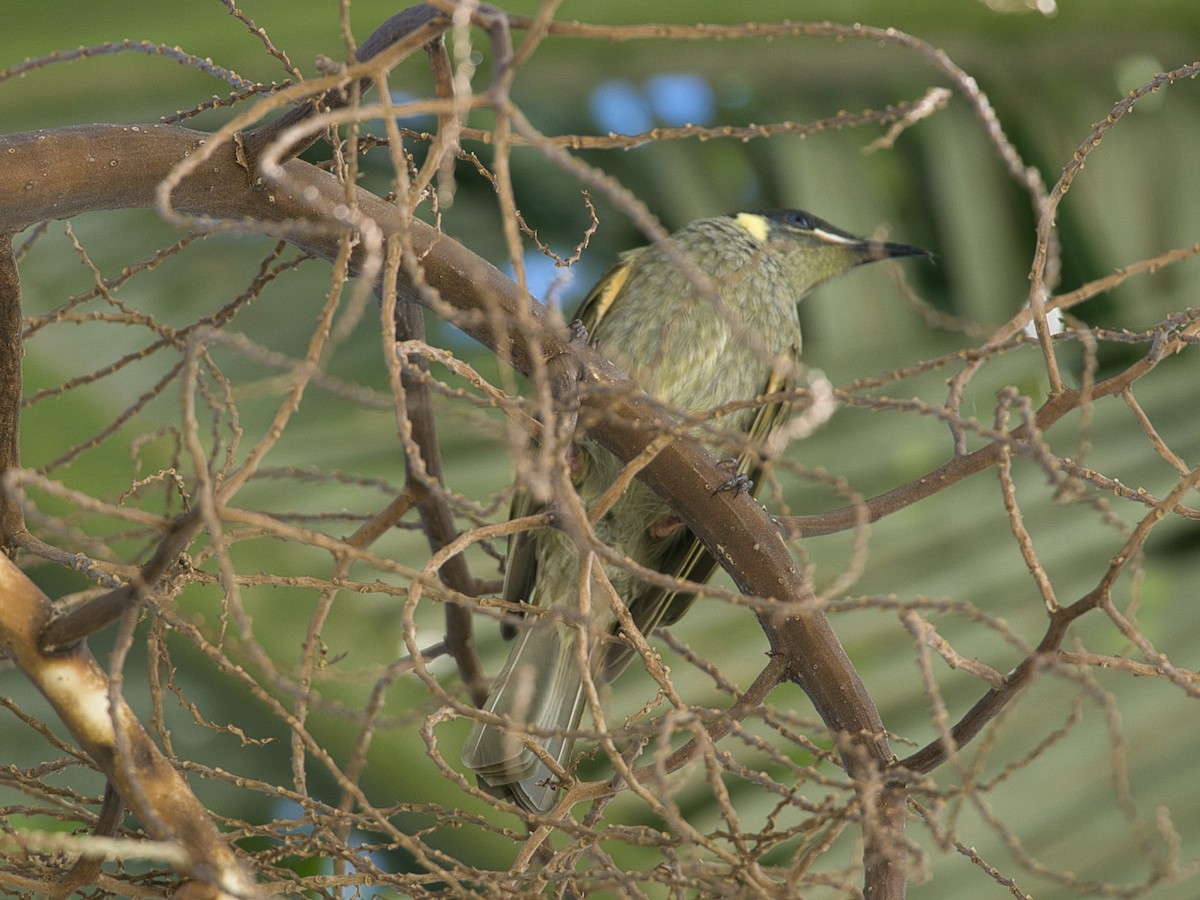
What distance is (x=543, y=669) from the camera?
2104 millimetres

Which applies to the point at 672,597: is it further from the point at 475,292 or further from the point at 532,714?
→ the point at 475,292

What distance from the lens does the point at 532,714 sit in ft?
6.79

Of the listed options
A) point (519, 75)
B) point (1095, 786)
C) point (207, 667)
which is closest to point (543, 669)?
point (207, 667)

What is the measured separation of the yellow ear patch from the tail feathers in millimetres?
844

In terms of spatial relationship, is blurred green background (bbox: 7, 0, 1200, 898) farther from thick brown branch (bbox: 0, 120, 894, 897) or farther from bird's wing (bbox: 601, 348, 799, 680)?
thick brown branch (bbox: 0, 120, 894, 897)

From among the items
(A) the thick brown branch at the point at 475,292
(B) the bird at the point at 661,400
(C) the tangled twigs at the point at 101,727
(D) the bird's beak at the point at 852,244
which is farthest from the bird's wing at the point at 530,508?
(C) the tangled twigs at the point at 101,727

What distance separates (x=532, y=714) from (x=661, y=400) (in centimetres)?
51

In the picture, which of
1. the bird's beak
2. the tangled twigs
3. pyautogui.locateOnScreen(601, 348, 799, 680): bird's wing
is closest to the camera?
the tangled twigs

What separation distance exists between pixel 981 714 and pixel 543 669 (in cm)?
106

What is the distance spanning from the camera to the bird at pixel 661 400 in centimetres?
198

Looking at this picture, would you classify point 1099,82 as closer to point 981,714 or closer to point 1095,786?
point 1095,786

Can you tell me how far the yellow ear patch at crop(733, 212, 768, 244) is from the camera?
256cm

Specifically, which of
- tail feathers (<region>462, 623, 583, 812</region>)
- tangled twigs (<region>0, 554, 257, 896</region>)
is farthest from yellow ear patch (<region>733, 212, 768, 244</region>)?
tangled twigs (<region>0, 554, 257, 896</region>)

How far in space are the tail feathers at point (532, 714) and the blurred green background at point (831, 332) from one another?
0.59ft
